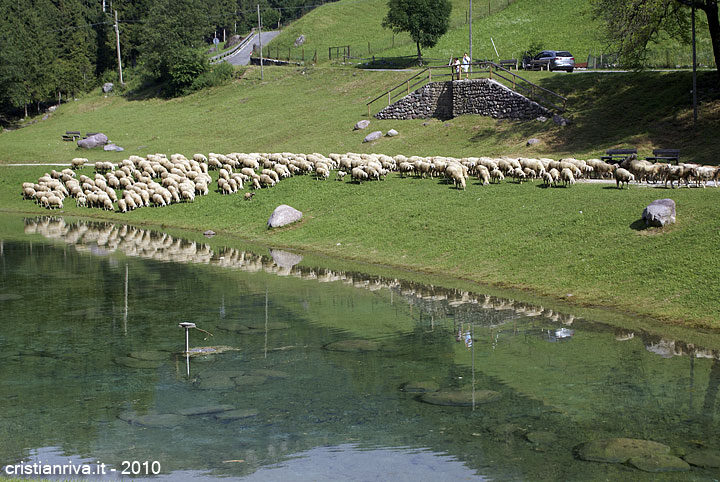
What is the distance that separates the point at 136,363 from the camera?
15.9m

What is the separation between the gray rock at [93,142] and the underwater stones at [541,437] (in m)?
57.0

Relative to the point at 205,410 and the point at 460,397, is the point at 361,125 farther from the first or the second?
the point at 205,410

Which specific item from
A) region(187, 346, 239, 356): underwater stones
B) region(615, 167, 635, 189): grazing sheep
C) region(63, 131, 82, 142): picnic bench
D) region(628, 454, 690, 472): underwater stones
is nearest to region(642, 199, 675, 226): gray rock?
region(615, 167, 635, 189): grazing sheep

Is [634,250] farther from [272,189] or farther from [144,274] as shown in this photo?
→ [272,189]

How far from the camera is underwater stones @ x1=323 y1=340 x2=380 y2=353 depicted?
16891 mm

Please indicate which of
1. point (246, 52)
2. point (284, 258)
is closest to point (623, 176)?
point (284, 258)

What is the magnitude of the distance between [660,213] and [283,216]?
1704cm

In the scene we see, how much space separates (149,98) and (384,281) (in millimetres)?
71532

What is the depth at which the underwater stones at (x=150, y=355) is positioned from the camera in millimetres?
16250

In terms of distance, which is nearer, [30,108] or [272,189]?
[272,189]

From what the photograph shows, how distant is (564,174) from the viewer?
31406 millimetres

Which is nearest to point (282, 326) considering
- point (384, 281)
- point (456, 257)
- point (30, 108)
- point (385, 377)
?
point (385, 377)

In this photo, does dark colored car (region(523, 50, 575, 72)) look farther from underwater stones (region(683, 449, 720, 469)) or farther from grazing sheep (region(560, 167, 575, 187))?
underwater stones (region(683, 449, 720, 469))

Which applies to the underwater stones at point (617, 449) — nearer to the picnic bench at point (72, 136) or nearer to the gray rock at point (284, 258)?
the gray rock at point (284, 258)
